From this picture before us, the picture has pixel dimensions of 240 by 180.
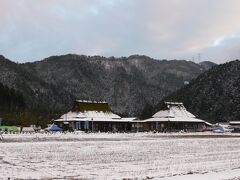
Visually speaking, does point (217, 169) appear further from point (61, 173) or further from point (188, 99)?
point (188, 99)

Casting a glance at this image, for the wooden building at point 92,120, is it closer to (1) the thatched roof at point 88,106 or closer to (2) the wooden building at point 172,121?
(1) the thatched roof at point 88,106

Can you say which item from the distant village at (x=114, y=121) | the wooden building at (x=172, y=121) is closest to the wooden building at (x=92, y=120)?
the distant village at (x=114, y=121)

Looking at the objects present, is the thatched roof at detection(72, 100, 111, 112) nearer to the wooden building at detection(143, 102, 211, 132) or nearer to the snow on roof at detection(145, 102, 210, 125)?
the wooden building at detection(143, 102, 211, 132)

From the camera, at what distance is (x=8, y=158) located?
22.5m

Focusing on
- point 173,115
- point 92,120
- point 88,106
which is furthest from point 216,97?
point 92,120

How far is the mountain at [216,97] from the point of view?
6978 inches

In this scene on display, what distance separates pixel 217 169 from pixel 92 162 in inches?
242

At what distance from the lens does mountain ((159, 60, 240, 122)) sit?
177250mm

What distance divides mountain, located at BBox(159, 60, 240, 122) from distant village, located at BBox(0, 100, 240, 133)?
7009 centimetres

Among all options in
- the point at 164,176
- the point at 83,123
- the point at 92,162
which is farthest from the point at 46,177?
the point at 83,123

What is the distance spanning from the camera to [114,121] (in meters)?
93.7

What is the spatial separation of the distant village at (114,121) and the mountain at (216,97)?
230 ft

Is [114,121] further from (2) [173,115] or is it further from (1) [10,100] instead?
(1) [10,100]

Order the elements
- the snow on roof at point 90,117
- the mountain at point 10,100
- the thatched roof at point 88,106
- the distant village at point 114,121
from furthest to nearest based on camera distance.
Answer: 1. the mountain at point 10,100
2. the thatched roof at point 88,106
3. the snow on roof at point 90,117
4. the distant village at point 114,121
